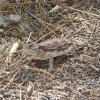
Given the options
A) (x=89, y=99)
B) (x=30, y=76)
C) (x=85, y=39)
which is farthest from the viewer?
(x=85, y=39)

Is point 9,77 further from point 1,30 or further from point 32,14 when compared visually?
point 32,14

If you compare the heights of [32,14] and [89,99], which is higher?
[32,14]

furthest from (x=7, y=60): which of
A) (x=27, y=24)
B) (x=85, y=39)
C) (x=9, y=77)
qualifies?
(x=85, y=39)

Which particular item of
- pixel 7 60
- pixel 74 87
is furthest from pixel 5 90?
pixel 74 87

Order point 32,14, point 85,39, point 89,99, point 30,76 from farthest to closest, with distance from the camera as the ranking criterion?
point 32,14 < point 85,39 < point 30,76 < point 89,99

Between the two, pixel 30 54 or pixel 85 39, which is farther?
pixel 85 39

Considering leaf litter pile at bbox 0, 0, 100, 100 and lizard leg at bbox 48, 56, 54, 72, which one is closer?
leaf litter pile at bbox 0, 0, 100, 100

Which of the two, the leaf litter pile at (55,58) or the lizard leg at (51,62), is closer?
the leaf litter pile at (55,58)
